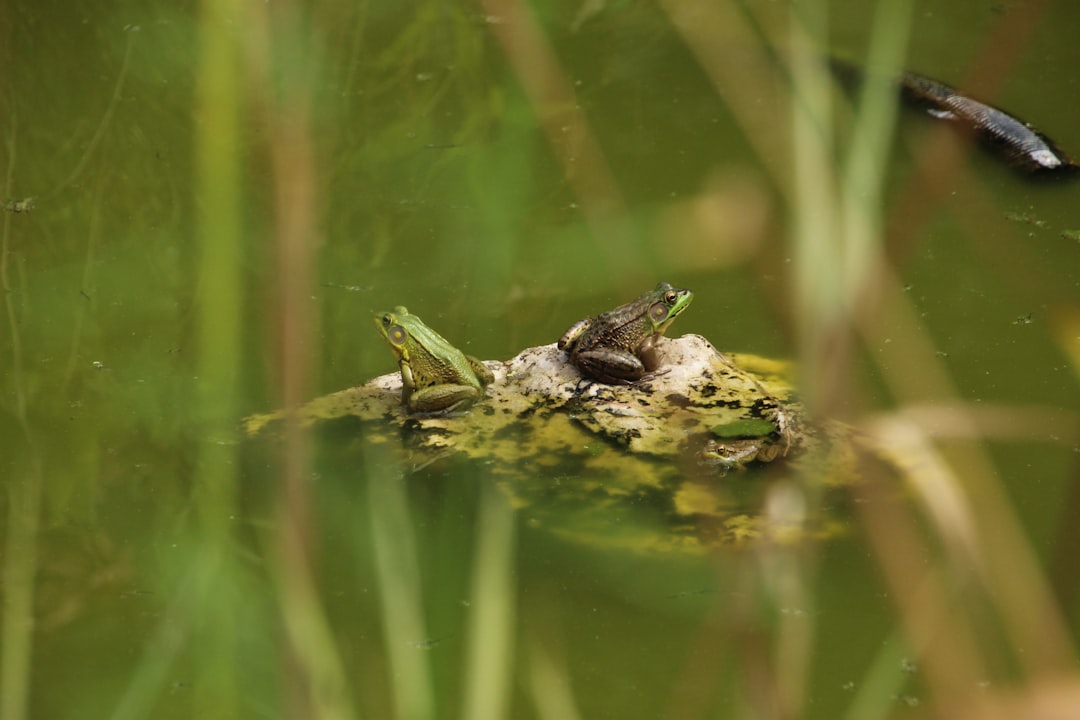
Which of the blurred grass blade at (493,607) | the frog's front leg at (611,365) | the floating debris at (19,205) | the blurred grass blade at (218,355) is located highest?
the floating debris at (19,205)

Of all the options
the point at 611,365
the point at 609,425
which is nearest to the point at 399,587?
the point at 609,425

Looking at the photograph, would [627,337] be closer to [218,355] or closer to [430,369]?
[430,369]

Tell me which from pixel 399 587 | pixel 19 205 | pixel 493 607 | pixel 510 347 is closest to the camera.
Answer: pixel 493 607

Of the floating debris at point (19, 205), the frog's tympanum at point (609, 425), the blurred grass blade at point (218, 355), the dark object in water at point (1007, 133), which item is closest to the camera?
the blurred grass blade at point (218, 355)

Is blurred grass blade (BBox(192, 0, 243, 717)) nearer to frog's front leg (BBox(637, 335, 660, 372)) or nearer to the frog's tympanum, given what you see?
the frog's tympanum

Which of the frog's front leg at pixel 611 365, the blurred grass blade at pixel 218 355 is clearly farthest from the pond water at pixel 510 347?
the frog's front leg at pixel 611 365

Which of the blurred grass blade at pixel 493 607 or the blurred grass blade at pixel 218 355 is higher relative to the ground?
the blurred grass blade at pixel 218 355

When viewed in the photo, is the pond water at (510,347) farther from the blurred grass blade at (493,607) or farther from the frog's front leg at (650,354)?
the frog's front leg at (650,354)

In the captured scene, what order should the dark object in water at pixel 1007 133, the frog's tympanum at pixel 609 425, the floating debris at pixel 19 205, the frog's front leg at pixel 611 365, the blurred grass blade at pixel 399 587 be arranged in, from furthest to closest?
the floating debris at pixel 19 205 < the dark object in water at pixel 1007 133 < the frog's front leg at pixel 611 365 < the frog's tympanum at pixel 609 425 < the blurred grass blade at pixel 399 587
